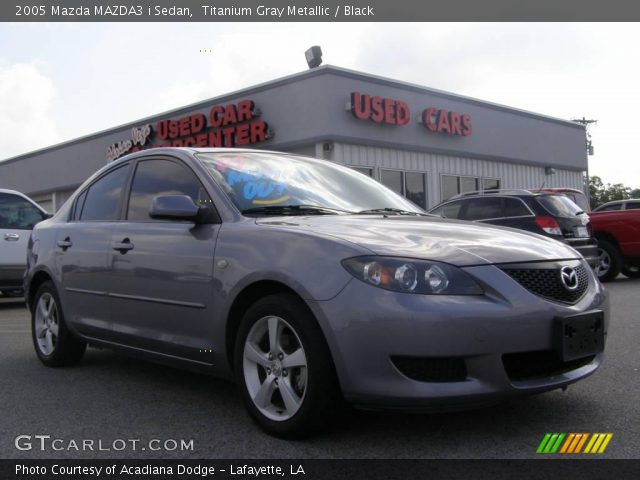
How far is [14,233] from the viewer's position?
10.8 m

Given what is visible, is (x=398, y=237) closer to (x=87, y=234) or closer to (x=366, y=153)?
(x=87, y=234)

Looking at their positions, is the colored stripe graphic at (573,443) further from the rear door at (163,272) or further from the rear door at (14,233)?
the rear door at (14,233)

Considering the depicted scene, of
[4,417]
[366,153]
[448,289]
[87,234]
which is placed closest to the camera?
[448,289]

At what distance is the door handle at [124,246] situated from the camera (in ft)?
14.9

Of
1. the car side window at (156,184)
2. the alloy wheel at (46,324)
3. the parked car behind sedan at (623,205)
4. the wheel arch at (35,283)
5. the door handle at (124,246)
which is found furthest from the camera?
the parked car behind sedan at (623,205)

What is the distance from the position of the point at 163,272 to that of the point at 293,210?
865 millimetres

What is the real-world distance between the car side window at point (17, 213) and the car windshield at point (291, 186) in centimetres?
760

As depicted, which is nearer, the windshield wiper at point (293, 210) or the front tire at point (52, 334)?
the windshield wiper at point (293, 210)

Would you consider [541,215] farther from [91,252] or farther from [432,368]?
[432,368]

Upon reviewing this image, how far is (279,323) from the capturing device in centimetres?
343

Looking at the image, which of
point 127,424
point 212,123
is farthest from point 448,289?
point 212,123

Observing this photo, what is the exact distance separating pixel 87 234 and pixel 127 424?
1.83 metres

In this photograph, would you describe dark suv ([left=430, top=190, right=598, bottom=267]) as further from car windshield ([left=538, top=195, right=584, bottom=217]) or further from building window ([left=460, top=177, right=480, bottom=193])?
building window ([left=460, top=177, right=480, bottom=193])

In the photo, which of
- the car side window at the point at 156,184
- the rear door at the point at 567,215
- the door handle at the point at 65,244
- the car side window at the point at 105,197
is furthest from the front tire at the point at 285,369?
the rear door at the point at 567,215
